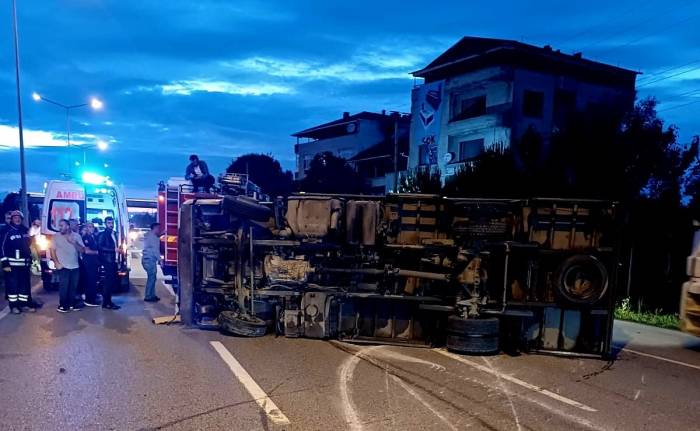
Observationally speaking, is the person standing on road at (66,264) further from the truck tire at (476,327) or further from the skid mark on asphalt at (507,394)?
the skid mark on asphalt at (507,394)

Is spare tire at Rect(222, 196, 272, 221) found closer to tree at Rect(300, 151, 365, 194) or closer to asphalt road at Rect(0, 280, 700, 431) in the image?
asphalt road at Rect(0, 280, 700, 431)

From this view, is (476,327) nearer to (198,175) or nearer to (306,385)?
(306,385)

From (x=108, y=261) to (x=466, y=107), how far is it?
2431 cm

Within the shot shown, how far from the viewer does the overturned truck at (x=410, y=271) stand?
24.2 ft

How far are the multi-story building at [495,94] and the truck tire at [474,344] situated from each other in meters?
20.0

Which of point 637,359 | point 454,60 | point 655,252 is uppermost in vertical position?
point 454,60

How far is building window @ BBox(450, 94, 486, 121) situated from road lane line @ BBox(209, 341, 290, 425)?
977 inches

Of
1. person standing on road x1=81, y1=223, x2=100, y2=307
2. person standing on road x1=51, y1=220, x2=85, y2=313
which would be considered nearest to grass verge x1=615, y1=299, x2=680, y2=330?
person standing on road x1=81, y1=223, x2=100, y2=307

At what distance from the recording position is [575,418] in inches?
193

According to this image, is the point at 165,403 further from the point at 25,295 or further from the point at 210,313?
the point at 25,295

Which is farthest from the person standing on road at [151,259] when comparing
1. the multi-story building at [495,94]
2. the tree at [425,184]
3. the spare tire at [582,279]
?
the multi-story building at [495,94]

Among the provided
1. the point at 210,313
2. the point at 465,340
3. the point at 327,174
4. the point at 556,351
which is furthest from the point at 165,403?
the point at 327,174

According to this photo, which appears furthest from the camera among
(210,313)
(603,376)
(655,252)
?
(655,252)

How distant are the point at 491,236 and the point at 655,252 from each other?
797 cm
